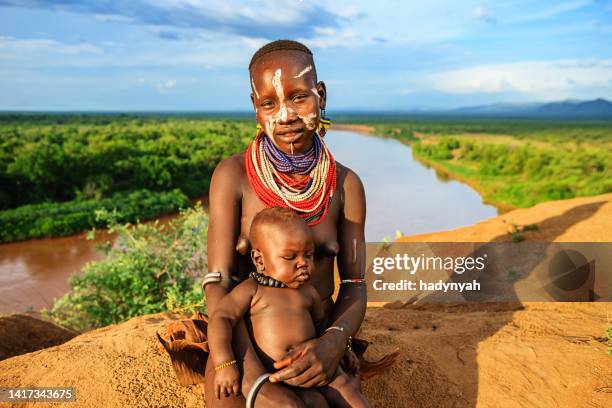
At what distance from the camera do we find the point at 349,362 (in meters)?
2.57

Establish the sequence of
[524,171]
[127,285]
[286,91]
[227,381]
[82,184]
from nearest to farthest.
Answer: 1. [227,381]
2. [286,91]
3. [127,285]
4. [82,184]
5. [524,171]

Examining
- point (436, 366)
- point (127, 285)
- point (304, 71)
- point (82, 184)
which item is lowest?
point (82, 184)

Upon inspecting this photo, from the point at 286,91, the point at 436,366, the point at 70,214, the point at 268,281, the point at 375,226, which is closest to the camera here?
the point at 268,281

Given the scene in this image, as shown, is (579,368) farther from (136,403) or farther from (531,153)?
(531,153)

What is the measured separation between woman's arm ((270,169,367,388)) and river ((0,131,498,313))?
9.77m

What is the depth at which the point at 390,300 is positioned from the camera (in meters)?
7.56

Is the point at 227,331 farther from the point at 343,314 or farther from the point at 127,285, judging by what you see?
the point at 127,285

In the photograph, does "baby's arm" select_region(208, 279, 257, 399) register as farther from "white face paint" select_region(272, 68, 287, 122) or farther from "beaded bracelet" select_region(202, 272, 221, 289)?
"white face paint" select_region(272, 68, 287, 122)

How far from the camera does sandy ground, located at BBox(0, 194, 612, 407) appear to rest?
3.25 meters

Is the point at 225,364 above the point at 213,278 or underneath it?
underneath

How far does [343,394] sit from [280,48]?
178 centimetres

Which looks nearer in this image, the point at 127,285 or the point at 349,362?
the point at 349,362

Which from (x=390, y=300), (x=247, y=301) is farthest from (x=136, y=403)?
(x=390, y=300)

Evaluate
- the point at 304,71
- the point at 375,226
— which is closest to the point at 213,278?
the point at 304,71
